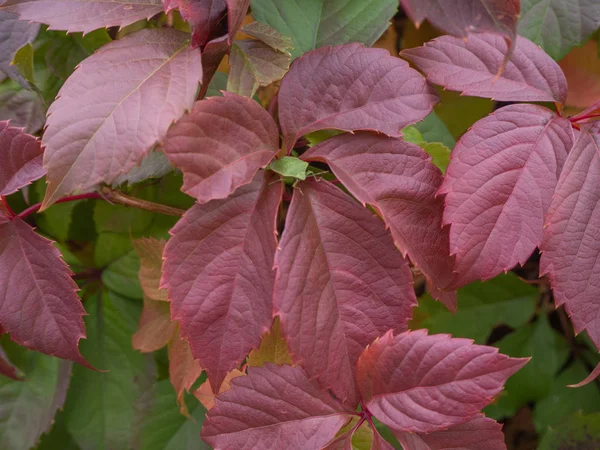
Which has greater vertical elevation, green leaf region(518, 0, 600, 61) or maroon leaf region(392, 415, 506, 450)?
green leaf region(518, 0, 600, 61)

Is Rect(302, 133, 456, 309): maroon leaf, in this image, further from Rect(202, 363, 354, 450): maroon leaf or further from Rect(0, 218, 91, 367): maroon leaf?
Rect(0, 218, 91, 367): maroon leaf

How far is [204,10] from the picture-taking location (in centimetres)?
54

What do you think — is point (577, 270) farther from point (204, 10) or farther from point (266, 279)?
point (204, 10)

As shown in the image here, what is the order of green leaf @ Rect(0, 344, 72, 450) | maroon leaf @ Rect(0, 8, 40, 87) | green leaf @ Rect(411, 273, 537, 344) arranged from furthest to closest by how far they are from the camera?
green leaf @ Rect(411, 273, 537, 344), green leaf @ Rect(0, 344, 72, 450), maroon leaf @ Rect(0, 8, 40, 87)

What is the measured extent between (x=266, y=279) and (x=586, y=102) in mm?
609

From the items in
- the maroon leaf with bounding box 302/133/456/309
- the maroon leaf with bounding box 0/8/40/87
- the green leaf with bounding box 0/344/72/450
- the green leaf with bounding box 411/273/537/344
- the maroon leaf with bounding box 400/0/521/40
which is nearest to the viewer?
the maroon leaf with bounding box 400/0/521/40

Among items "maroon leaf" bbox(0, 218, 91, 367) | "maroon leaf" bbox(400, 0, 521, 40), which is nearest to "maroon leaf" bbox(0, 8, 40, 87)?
"maroon leaf" bbox(0, 218, 91, 367)

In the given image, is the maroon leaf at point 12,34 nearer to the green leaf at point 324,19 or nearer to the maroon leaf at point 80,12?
the maroon leaf at point 80,12

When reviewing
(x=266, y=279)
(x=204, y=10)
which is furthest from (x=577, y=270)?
(x=204, y=10)

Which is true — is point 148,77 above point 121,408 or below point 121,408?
above

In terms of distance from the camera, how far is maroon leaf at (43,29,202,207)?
0.49 m

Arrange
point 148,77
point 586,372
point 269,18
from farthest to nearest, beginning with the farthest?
point 586,372
point 269,18
point 148,77

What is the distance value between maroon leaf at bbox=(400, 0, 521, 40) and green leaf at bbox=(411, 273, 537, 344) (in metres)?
0.58

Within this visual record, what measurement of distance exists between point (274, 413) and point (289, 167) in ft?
0.86
